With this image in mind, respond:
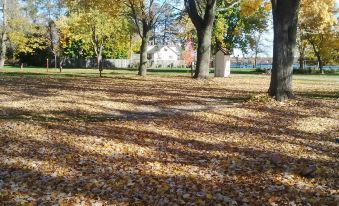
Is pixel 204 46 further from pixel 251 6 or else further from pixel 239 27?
pixel 239 27

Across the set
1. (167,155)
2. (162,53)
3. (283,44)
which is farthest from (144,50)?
(162,53)

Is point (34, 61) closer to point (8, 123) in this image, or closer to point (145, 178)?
point (8, 123)

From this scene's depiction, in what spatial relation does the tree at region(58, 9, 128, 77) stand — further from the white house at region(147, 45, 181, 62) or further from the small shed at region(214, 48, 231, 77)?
the white house at region(147, 45, 181, 62)

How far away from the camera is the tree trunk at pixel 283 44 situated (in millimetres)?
14312

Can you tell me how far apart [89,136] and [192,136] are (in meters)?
2.48

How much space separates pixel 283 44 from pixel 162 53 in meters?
89.0

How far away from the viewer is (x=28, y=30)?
45969 millimetres

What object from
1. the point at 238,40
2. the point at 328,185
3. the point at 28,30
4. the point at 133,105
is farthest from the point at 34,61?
the point at 328,185

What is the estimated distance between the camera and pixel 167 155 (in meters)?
7.73

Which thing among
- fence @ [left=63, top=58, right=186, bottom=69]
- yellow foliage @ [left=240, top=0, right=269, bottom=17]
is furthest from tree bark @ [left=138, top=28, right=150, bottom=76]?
fence @ [left=63, top=58, right=186, bottom=69]

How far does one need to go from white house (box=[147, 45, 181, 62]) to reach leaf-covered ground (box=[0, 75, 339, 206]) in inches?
3269

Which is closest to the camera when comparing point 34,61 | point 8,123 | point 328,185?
point 328,185

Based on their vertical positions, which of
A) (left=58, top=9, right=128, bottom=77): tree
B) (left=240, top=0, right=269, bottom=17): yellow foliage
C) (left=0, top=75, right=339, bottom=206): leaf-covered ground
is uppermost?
(left=58, top=9, right=128, bottom=77): tree

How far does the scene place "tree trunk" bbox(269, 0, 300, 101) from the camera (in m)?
14.3
